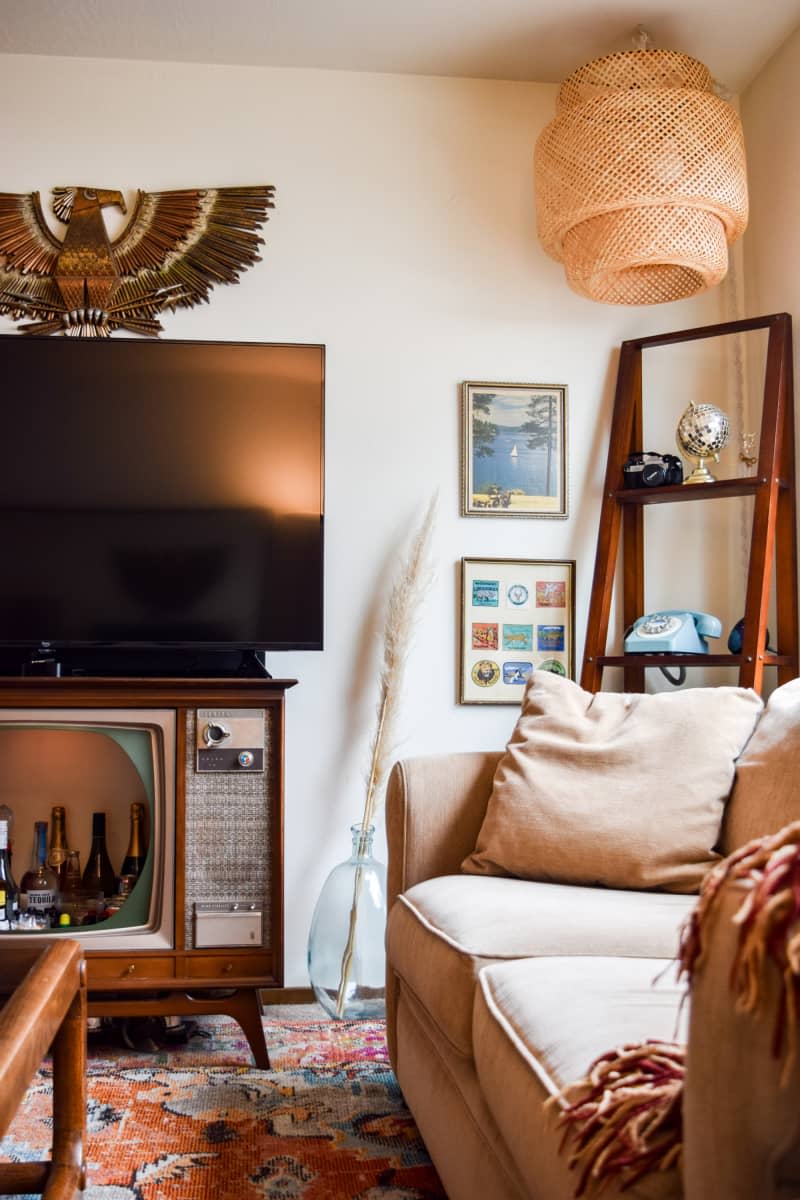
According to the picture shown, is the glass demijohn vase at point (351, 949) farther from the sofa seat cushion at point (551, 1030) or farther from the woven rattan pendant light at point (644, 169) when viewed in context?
the woven rattan pendant light at point (644, 169)

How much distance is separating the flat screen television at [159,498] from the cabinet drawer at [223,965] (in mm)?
698

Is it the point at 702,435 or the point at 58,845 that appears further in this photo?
the point at 702,435

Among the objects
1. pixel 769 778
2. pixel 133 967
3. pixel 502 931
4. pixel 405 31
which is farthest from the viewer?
pixel 405 31

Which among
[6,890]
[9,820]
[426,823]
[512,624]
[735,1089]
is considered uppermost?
[512,624]

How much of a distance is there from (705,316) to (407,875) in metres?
1.95

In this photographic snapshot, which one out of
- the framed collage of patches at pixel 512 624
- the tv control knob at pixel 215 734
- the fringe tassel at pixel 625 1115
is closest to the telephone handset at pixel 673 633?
the framed collage of patches at pixel 512 624

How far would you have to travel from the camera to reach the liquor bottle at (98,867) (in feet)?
8.65

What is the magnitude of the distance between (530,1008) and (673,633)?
168cm

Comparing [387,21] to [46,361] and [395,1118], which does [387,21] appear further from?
[395,1118]

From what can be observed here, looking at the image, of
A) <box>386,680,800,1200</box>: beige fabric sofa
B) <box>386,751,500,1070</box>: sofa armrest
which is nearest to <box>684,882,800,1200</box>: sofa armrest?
<box>386,680,800,1200</box>: beige fabric sofa

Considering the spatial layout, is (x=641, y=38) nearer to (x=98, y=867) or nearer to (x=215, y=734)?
(x=215, y=734)

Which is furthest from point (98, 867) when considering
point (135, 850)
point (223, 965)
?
point (223, 965)

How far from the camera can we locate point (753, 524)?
2.81 m

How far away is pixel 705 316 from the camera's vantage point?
3176 mm
